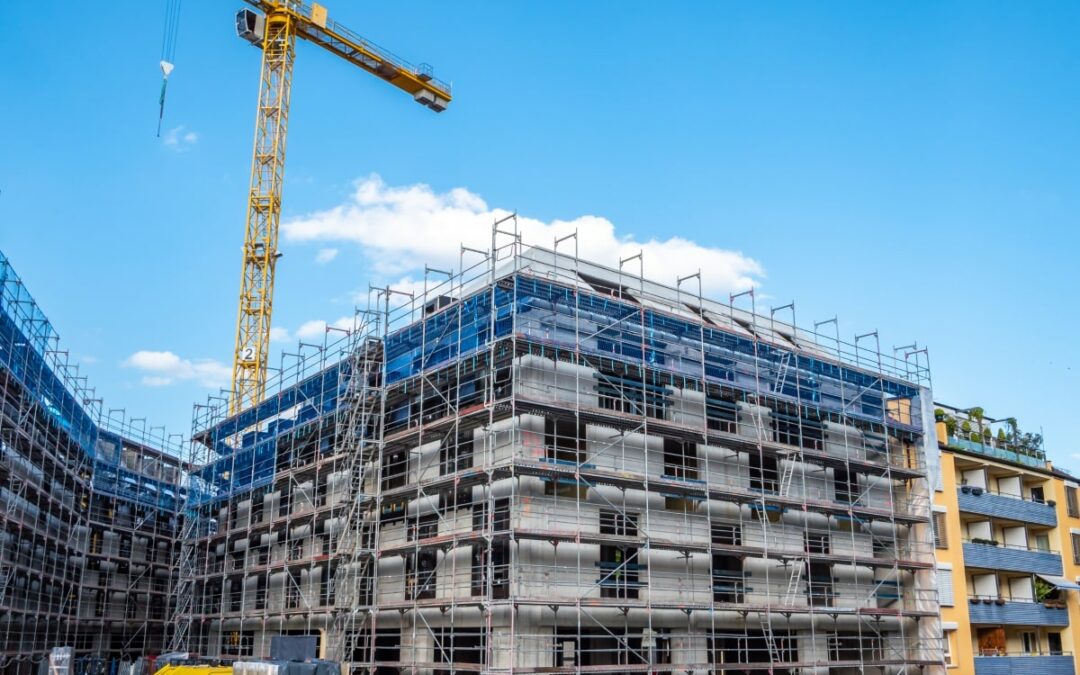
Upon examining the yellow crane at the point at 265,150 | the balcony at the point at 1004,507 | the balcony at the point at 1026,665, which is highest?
the yellow crane at the point at 265,150

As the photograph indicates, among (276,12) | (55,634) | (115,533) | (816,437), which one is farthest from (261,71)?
(816,437)

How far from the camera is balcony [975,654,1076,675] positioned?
1465 inches

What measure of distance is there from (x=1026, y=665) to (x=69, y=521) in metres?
39.9

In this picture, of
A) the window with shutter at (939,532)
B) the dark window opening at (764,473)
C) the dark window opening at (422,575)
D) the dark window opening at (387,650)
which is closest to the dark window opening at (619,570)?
the dark window opening at (422,575)

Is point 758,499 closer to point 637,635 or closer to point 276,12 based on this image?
point 637,635

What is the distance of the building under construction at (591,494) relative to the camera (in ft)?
88.5

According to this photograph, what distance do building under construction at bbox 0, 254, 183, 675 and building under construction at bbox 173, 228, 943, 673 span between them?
7.83 meters

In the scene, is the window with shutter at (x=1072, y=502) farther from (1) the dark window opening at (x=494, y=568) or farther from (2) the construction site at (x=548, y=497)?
(1) the dark window opening at (x=494, y=568)

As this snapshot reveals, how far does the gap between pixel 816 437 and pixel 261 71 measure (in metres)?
38.3

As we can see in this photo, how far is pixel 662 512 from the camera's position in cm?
2916

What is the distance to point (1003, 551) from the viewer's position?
3925 cm

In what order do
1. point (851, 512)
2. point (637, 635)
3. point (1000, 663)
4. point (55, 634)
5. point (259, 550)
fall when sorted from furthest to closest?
point (55, 634) < point (259, 550) < point (1000, 663) < point (851, 512) < point (637, 635)

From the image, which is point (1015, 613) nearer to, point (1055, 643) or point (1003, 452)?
point (1055, 643)

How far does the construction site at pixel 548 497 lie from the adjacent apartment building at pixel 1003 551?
149 cm
